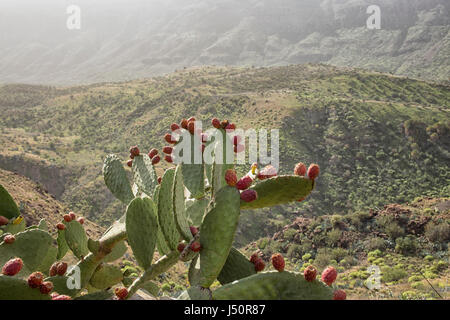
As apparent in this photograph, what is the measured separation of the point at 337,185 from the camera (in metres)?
22.9

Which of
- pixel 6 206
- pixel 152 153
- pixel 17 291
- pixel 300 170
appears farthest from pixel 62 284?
pixel 300 170

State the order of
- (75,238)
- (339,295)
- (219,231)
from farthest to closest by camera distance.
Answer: (75,238), (219,231), (339,295)

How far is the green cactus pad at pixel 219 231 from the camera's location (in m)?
1.40

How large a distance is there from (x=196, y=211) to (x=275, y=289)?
0.98 metres

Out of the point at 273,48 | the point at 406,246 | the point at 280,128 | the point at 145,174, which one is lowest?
the point at 406,246

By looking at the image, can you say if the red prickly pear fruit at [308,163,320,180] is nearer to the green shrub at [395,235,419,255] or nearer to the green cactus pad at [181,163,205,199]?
the green cactus pad at [181,163,205,199]

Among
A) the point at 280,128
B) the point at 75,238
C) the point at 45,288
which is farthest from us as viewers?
the point at 280,128

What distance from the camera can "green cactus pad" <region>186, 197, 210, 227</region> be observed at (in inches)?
81.0

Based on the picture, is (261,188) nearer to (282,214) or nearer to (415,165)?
(282,214)

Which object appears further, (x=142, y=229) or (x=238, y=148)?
(x=238, y=148)

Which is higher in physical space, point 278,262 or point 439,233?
point 278,262

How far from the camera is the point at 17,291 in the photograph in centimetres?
135

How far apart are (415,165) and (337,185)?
659 cm

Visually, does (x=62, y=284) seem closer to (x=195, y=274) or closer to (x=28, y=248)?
(x=28, y=248)
